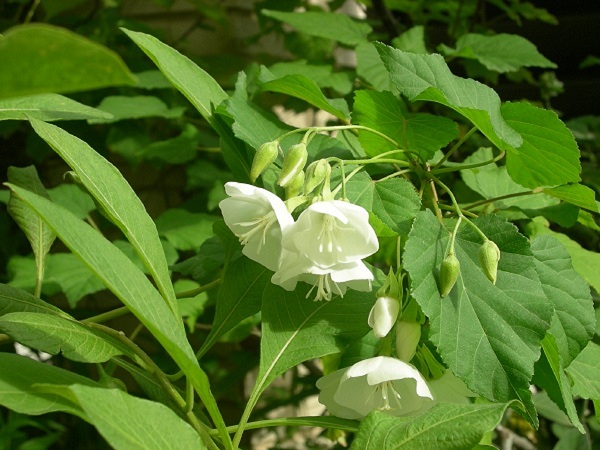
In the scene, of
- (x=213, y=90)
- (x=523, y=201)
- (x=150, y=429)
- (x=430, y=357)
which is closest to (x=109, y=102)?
(x=213, y=90)

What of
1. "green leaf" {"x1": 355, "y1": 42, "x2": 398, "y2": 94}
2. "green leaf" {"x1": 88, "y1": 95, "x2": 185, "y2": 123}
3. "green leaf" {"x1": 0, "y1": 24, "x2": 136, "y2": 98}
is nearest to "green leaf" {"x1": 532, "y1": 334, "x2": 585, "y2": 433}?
"green leaf" {"x1": 0, "y1": 24, "x2": 136, "y2": 98}

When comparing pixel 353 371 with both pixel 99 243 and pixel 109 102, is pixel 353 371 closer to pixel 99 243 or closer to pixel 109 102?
pixel 99 243

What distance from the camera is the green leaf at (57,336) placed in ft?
1.68

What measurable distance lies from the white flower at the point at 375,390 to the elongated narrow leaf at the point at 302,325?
33mm

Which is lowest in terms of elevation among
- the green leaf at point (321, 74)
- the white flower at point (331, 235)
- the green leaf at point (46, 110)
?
the green leaf at point (321, 74)

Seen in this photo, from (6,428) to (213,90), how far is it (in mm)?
1057

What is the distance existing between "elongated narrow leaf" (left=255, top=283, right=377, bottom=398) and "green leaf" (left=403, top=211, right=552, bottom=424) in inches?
3.1

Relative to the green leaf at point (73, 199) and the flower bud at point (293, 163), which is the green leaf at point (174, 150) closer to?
the green leaf at point (73, 199)

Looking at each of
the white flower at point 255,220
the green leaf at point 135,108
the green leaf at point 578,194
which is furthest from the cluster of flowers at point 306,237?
the green leaf at point 135,108

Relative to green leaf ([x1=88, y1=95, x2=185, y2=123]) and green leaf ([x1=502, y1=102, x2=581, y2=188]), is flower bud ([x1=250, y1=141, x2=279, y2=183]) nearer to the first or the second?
green leaf ([x1=502, y1=102, x2=581, y2=188])

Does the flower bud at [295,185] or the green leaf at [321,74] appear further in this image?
the green leaf at [321,74]

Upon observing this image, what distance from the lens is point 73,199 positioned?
4.81 feet

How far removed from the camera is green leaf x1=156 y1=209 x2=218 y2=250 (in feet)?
4.57

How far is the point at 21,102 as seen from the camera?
2.15ft
